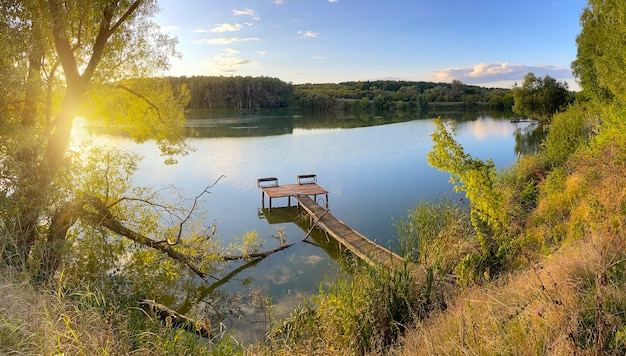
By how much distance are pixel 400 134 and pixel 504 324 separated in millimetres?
38224

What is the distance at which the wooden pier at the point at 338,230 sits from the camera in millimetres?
9162

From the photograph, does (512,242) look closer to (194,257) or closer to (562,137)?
(194,257)

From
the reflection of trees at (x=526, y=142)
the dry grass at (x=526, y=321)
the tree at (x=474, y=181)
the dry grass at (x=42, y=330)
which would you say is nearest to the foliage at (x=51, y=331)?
the dry grass at (x=42, y=330)

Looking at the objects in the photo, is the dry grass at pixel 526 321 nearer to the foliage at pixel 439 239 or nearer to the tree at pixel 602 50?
the foliage at pixel 439 239

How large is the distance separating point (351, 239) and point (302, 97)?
298 feet

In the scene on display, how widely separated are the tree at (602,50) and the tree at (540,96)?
23.3 m

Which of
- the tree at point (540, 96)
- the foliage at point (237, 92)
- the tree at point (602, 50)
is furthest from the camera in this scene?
the foliage at point (237, 92)

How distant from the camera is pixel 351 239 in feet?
36.9

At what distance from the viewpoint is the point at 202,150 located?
29.7m

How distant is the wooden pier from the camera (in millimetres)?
9162

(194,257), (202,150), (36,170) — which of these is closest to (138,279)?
(194,257)

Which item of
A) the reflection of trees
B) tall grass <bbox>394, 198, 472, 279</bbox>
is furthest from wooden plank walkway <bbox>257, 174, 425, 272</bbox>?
the reflection of trees

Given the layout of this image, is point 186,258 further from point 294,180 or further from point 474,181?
point 294,180

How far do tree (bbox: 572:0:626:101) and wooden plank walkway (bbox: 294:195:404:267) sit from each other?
10.9 m
